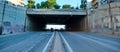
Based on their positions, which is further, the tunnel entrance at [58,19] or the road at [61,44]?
the tunnel entrance at [58,19]

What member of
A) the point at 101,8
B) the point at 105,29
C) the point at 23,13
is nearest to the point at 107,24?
the point at 105,29

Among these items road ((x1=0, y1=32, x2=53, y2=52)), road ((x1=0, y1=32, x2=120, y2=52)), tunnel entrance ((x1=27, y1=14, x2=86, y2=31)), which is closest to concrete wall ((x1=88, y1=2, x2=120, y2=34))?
tunnel entrance ((x1=27, y1=14, x2=86, y2=31))

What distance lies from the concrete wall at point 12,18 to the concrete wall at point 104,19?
2004cm

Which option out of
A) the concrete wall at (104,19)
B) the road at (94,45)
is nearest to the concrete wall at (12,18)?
the concrete wall at (104,19)

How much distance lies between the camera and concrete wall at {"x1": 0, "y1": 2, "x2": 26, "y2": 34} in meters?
42.2

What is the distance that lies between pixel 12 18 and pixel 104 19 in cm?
2192

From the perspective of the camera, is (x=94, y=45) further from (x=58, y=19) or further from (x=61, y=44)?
(x=58, y=19)

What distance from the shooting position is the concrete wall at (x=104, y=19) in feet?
143

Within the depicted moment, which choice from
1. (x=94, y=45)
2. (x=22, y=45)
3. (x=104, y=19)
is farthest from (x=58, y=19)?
(x=94, y=45)

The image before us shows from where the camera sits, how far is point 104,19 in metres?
48.2

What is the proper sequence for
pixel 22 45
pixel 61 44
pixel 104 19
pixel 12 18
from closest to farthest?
pixel 22 45, pixel 61 44, pixel 12 18, pixel 104 19

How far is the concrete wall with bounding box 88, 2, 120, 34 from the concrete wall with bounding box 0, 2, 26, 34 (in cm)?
2004

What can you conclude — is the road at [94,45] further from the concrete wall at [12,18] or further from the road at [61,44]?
the concrete wall at [12,18]

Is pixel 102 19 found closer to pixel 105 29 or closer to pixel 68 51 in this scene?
pixel 105 29
